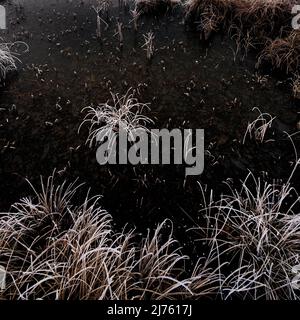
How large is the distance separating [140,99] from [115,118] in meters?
0.76

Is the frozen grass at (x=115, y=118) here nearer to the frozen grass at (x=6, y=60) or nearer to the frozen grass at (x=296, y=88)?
the frozen grass at (x=6, y=60)

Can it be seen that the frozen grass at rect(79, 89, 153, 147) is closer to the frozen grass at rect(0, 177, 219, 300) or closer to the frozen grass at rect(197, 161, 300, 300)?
the frozen grass at rect(0, 177, 219, 300)

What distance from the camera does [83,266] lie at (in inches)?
119

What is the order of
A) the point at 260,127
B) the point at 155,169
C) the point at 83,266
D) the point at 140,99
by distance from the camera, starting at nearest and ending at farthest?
the point at 83,266, the point at 155,169, the point at 260,127, the point at 140,99

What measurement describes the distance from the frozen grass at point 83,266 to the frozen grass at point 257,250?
252 mm

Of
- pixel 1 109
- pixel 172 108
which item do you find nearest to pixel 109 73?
pixel 172 108

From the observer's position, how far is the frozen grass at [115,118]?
4.65 metres

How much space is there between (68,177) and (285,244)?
2473mm

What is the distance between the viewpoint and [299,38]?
19.2 ft

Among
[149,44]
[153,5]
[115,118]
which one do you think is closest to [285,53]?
[149,44]

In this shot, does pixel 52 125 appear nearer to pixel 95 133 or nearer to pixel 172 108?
pixel 95 133

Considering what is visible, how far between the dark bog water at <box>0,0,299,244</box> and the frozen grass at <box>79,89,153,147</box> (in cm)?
15
